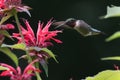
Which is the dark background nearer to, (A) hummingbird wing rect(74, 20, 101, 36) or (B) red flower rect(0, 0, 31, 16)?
(B) red flower rect(0, 0, 31, 16)

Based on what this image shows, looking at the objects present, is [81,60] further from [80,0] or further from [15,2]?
[15,2]

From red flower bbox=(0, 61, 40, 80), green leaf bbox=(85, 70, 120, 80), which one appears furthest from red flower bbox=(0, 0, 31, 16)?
green leaf bbox=(85, 70, 120, 80)

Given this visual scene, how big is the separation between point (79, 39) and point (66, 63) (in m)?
0.33

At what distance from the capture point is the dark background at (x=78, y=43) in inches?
155

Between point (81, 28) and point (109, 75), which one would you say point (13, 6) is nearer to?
point (81, 28)

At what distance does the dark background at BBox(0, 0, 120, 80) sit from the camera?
3941 mm

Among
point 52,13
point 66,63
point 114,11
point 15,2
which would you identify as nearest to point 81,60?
point 66,63

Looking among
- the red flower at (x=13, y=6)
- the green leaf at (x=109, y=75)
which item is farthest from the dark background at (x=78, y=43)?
the green leaf at (x=109, y=75)

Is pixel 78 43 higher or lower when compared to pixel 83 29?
lower

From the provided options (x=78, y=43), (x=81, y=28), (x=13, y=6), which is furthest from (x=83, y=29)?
(x=78, y=43)

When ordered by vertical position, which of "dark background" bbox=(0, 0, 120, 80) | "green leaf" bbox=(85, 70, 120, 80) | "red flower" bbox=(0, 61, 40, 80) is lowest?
"dark background" bbox=(0, 0, 120, 80)

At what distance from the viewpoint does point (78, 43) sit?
4.26m

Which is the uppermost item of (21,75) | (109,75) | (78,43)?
(109,75)

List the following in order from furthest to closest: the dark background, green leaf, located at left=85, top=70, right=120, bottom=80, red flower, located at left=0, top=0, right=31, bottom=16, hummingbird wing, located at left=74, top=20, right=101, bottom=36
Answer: the dark background, red flower, located at left=0, top=0, right=31, bottom=16, hummingbird wing, located at left=74, top=20, right=101, bottom=36, green leaf, located at left=85, top=70, right=120, bottom=80
